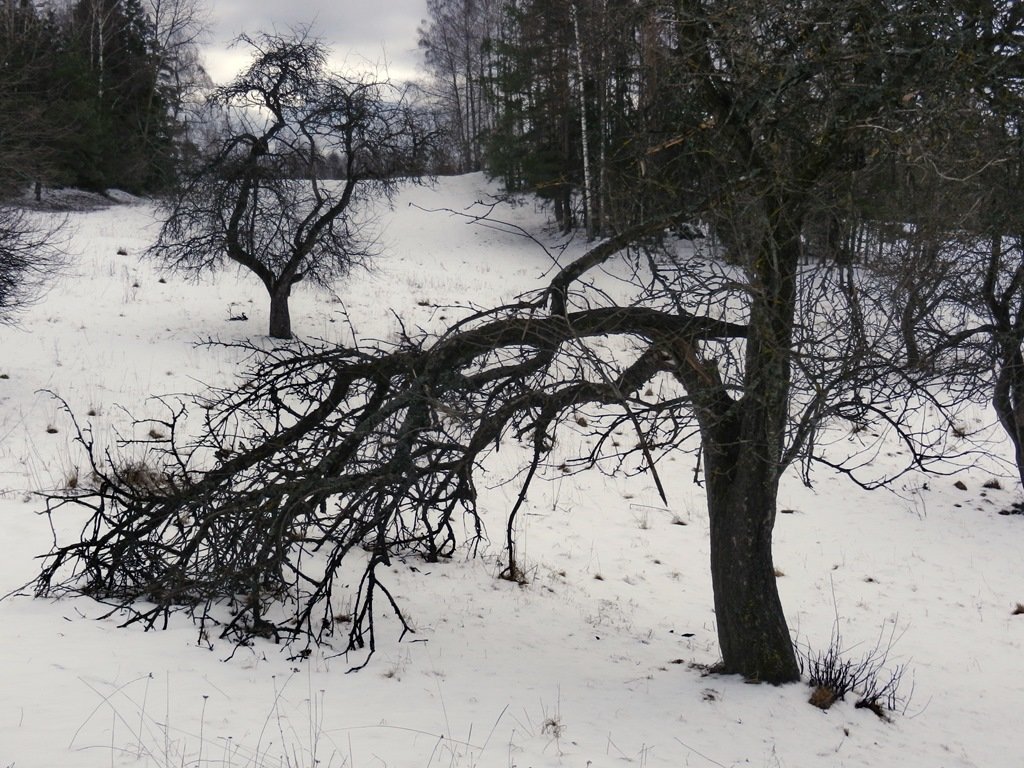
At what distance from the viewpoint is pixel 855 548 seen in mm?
10586

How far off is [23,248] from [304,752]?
1118cm

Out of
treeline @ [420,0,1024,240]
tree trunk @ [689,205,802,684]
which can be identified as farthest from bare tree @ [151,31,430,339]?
tree trunk @ [689,205,802,684]

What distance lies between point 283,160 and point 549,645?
12.6m

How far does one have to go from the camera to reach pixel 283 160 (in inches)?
631

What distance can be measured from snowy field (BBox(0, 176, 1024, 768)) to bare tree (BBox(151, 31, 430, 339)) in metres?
2.29

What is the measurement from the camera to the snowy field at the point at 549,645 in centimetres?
411

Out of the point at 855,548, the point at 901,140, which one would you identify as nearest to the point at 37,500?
the point at 901,140

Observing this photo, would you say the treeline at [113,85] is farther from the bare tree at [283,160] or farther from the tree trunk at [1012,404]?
the tree trunk at [1012,404]

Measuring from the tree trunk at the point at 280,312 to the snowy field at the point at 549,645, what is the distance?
1.73m

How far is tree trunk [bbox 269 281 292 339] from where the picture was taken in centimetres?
1666

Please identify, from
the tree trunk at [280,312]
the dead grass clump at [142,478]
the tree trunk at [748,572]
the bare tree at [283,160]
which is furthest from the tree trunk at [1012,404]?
the tree trunk at [280,312]

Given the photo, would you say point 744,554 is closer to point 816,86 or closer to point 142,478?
point 816,86

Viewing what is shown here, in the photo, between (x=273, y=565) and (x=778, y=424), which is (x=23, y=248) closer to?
(x=273, y=565)

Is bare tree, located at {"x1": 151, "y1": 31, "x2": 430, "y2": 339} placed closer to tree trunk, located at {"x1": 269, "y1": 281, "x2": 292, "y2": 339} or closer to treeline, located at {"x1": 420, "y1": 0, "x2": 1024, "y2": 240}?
tree trunk, located at {"x1": 269, "y1": 281, "x2": 292, "y2": 339}
